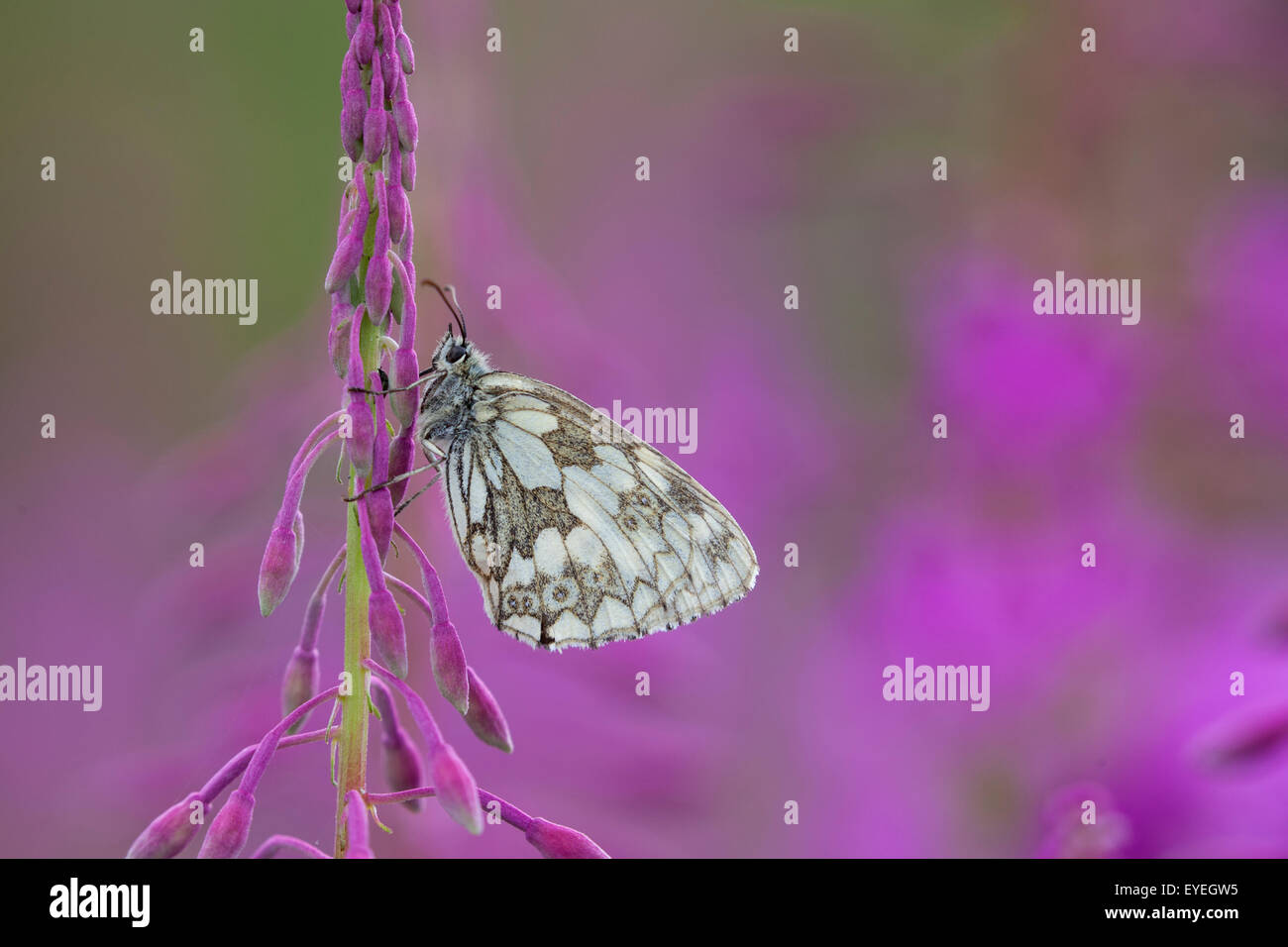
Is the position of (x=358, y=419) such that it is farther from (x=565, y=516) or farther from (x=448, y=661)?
(x=565, y=516)

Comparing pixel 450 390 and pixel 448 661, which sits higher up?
pixel 450 390

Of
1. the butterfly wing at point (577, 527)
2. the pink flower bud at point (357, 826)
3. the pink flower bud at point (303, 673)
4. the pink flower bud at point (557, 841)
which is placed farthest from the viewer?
the butterfly wing at point (577, 527)

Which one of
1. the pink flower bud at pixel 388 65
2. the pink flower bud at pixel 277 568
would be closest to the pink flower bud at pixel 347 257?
the pink flower bud at pixel 388 65

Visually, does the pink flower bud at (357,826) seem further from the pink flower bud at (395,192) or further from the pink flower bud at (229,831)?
the pink flower bud at (395,192)

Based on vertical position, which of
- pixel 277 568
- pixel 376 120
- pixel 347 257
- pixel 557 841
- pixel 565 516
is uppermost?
pixel 376 120

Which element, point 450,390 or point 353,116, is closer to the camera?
point 353,116

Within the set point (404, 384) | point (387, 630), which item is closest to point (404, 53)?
point (404, 384)

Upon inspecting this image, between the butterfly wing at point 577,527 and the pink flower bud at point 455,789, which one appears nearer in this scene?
the pink flower bud at point 455,789
